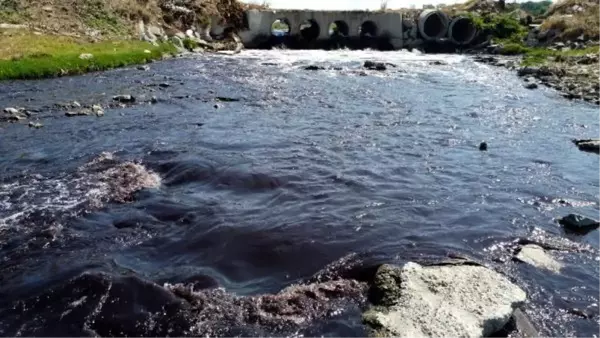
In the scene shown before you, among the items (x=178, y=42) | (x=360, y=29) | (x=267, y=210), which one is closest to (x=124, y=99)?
(x=267, y=210)

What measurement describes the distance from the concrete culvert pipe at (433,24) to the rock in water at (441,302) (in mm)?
67083

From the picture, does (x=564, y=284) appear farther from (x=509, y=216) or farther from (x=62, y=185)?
(x=62, y=185)

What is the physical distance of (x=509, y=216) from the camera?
1312 centimetres

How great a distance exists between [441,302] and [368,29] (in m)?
73.3

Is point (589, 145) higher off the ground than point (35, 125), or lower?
lower

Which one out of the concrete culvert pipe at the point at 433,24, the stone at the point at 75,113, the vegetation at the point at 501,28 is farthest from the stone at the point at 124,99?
the vegetation at the point at 501,28

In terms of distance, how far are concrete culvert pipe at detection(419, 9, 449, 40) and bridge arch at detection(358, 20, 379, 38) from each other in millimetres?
6248

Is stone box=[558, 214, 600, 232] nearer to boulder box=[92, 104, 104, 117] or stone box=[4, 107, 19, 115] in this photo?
boulder box=[92, 104, 104, 117]

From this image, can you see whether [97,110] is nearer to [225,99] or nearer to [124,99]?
[124,99]

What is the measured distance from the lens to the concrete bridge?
7044cm

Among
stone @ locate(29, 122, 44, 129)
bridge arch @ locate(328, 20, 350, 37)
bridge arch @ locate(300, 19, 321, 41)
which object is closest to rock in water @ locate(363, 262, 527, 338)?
stone @ locate(29, 122, 44, 129)

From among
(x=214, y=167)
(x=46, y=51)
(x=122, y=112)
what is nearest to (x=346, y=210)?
(x=214, y=167)

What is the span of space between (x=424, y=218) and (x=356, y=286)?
3.98 metres

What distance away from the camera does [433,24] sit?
7656 centimetres
